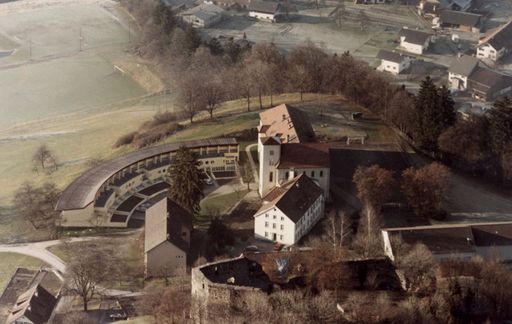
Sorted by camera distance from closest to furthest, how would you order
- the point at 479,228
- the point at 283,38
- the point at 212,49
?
the point at 479,228 → the point at 212,49 → the point at 283,38

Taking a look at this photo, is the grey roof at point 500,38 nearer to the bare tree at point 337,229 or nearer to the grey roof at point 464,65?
the grey roof at point 464,65

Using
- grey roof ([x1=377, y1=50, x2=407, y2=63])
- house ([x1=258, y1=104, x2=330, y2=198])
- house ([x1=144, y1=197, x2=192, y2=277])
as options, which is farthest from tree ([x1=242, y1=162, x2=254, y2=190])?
grey roof ([x1=377, y1=50, x2=407, y2=63])

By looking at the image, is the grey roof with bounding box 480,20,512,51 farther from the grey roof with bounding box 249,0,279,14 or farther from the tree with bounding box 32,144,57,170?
the tree with bounding box 32,144,57,170

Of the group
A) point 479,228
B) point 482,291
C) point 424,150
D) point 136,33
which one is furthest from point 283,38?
point 482,291

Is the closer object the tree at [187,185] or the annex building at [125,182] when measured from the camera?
the tree at [187,185]

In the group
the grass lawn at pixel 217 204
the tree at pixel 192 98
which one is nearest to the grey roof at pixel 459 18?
the tree at pixel 192 98

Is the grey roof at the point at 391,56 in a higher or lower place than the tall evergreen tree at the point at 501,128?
lower

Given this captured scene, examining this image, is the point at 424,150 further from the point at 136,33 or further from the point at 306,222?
the point at 136,33
